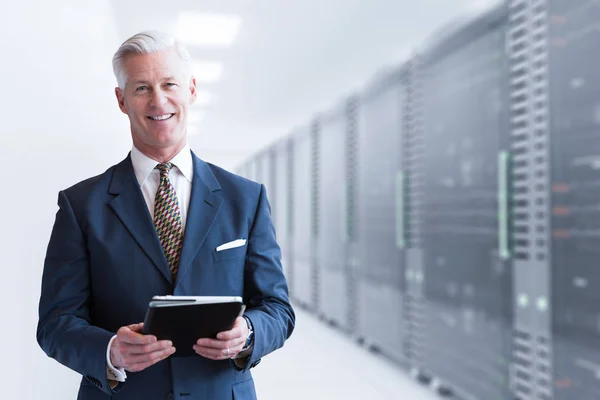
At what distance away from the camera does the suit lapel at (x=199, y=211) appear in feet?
4.55

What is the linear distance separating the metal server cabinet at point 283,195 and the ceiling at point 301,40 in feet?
2.64

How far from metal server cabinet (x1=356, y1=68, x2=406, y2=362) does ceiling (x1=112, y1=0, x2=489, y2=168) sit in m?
0.59

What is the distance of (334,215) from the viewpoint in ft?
24.0

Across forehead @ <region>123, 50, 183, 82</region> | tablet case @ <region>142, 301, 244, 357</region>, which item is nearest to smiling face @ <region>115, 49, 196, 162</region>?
forehead @ <region>123, 50, 183, 82</region>

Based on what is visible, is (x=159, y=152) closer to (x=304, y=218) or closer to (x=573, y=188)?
(x=573, y=188)

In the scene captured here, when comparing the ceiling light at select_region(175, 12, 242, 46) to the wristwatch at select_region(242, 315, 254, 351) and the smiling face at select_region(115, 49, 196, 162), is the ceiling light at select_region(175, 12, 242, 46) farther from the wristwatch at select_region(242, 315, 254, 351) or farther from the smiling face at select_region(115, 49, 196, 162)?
the wristwatch at select_region(242, 315, 254, 351)

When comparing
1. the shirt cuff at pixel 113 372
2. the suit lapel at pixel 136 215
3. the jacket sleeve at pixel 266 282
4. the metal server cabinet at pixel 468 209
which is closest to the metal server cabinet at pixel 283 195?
the metal server cabinet at pixel 468 209

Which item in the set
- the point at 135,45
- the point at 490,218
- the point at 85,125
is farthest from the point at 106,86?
the point at 135,45

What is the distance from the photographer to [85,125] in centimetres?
318

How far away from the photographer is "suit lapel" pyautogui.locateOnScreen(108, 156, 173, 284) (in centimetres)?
137

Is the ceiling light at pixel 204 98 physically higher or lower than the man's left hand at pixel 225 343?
higher

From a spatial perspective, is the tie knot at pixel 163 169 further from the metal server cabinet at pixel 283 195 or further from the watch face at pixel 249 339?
the metal server cabinet at pixel 283 195

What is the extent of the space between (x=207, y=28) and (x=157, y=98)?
185 inches

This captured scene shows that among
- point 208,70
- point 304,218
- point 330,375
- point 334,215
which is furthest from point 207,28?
point 304,218
